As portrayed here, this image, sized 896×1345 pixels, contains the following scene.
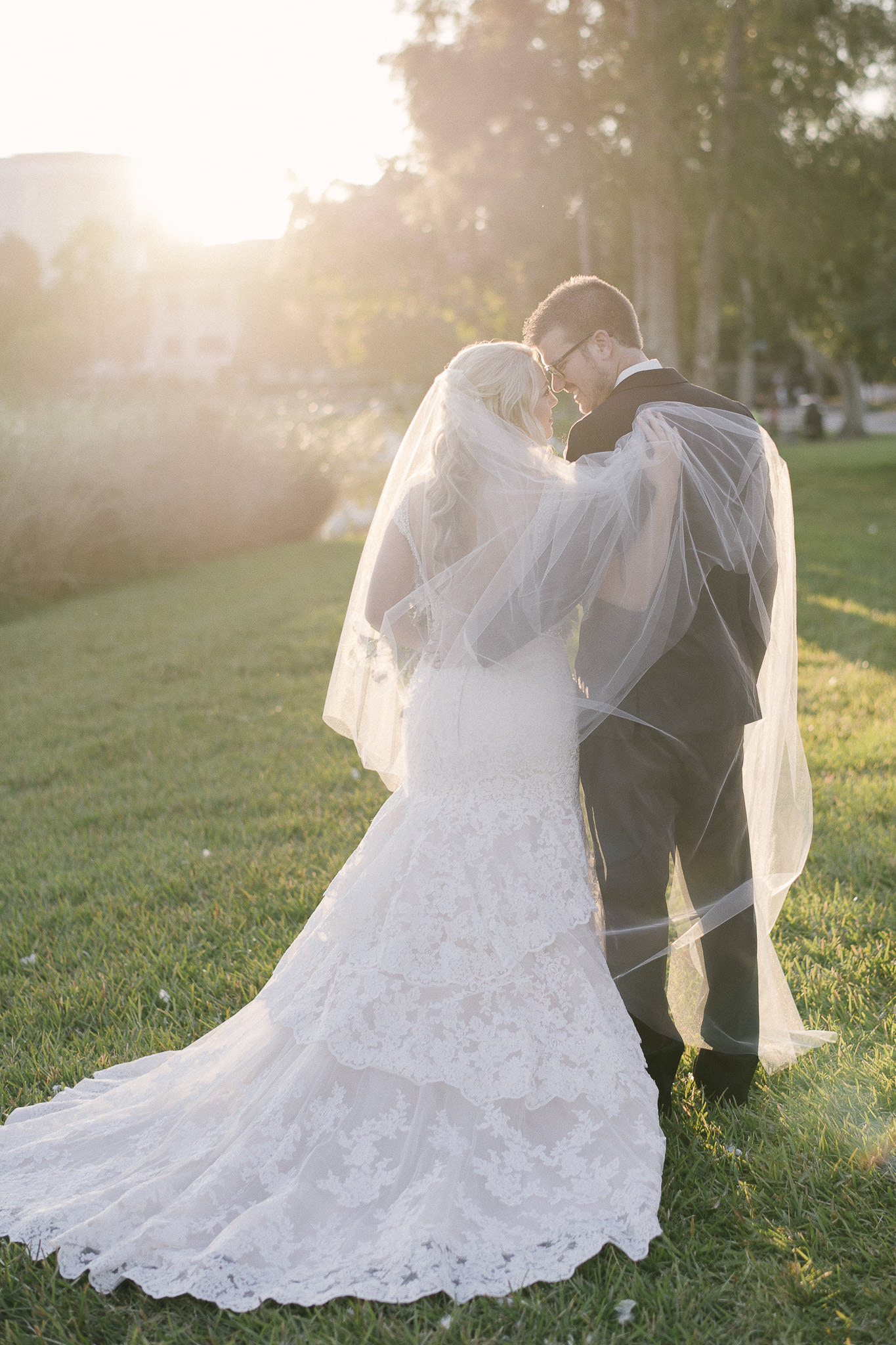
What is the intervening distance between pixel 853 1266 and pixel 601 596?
1743 millimetres

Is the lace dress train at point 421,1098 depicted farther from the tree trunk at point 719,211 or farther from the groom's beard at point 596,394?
the tree trunk at point 719,211

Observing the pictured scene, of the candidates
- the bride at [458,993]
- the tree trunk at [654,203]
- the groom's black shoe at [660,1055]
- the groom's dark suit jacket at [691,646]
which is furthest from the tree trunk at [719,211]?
the groom's black shoe at [660,1055]

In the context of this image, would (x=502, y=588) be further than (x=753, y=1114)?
No

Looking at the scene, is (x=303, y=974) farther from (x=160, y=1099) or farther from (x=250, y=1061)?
(x=160, y=1099)

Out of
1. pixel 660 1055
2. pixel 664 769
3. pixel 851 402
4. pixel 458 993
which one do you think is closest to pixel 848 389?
pixel 851 402

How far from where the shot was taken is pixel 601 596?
8.84ft

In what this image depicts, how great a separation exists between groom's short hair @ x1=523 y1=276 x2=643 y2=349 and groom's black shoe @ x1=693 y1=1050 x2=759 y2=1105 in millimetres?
2113

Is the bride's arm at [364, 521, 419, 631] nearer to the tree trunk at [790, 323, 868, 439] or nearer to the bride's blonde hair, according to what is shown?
the bride's blonde hair

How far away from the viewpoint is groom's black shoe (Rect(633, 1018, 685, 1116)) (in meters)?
2.81

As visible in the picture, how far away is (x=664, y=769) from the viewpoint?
8.79ft

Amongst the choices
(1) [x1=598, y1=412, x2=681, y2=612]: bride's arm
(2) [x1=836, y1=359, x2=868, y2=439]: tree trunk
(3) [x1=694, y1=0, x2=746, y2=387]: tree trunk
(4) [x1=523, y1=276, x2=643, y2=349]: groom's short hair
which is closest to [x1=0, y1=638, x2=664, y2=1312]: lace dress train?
(1) [x1=598, y1=412, x2=681, y2=612]: bride's arm

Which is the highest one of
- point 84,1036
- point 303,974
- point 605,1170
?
point 303,974

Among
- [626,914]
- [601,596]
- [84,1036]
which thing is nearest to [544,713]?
[601,596]

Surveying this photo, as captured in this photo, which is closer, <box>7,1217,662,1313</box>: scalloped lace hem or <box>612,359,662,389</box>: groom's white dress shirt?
<box>7,1217,662,1313</box>: scalloped lace hem
